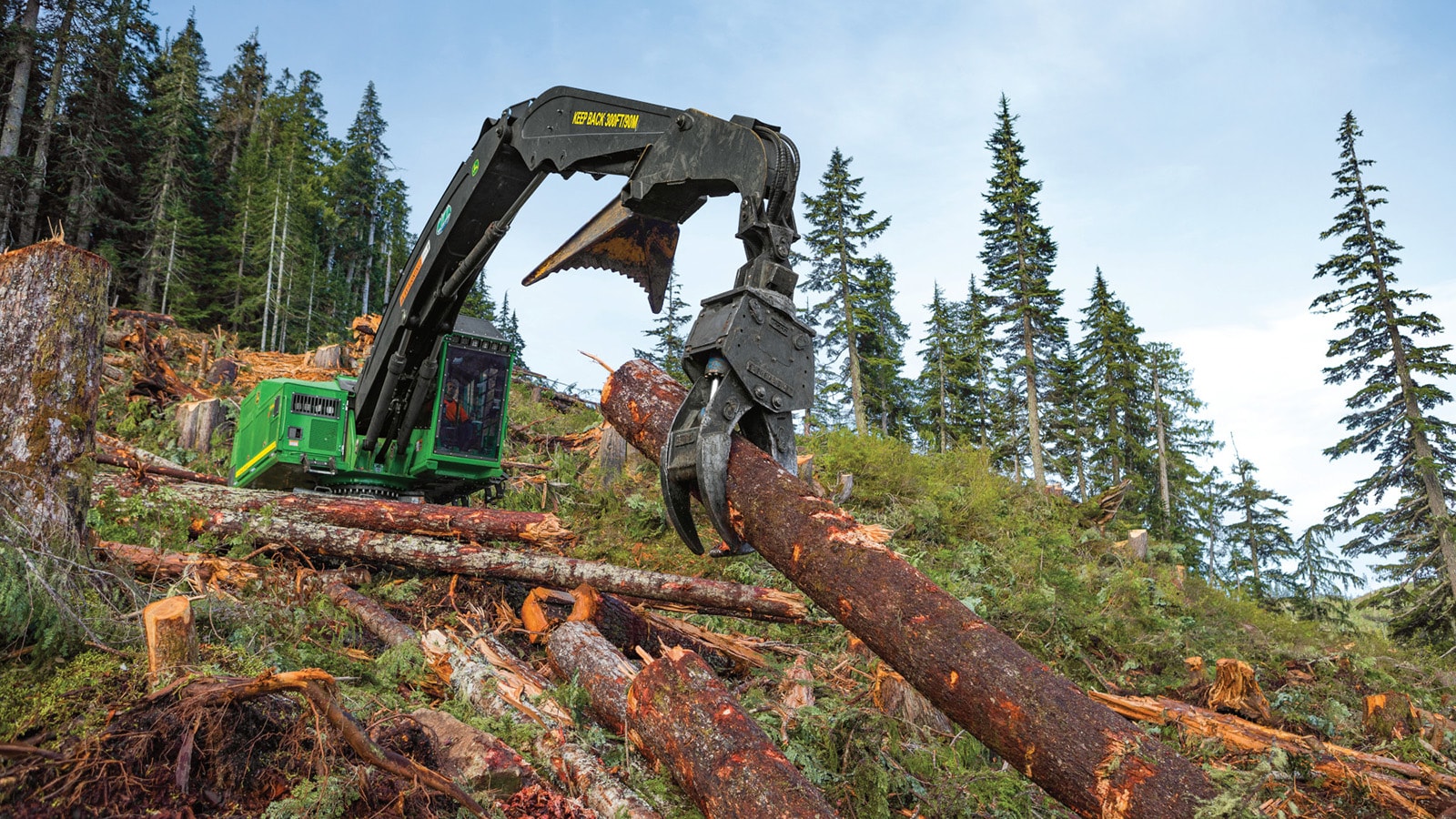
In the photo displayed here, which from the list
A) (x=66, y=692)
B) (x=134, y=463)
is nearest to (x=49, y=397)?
(x=66, y=692)

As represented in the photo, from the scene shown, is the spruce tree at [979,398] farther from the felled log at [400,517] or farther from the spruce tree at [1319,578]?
the felled log at [400,517]

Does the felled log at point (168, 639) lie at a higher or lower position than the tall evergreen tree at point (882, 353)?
lower

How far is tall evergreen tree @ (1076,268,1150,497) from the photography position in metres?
31.9

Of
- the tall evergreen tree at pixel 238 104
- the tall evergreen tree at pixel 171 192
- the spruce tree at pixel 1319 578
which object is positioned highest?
the tall evergreen tree at pixel 238 104

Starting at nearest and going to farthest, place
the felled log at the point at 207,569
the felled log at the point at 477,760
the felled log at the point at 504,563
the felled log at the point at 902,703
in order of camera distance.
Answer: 1. the felled log at the point at 477,760
2. the felled log at the point at 902,703
3. the felled log at the point at 207,569
4. the felled log at the point at 504,563

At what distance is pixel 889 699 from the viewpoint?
5379 millimetres

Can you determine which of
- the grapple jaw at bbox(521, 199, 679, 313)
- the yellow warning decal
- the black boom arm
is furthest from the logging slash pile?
the yellow warning decal

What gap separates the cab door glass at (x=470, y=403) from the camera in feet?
27.9

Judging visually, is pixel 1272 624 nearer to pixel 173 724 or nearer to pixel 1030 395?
pixel 1030 395

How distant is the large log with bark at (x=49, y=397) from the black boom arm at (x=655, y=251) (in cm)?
273

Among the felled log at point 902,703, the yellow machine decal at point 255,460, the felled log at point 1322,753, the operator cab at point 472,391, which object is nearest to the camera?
the felled log at point 1322,753

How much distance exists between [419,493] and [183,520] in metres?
2.50

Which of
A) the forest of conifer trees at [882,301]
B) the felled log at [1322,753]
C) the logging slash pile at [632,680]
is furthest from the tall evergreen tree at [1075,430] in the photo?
the felled log at [1322,753]

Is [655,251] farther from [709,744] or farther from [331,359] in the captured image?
[331,359]
